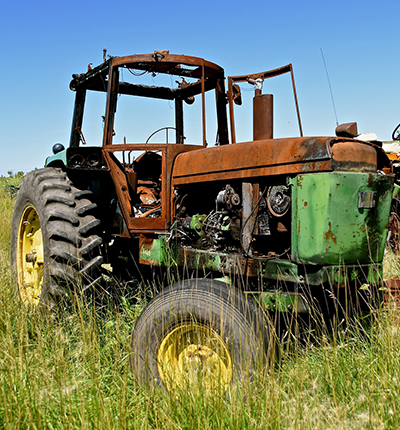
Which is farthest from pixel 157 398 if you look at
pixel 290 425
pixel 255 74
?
pixel 255 74

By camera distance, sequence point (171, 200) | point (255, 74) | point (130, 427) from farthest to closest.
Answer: point (255, 74) < point (171, 200) < point (130, 427)

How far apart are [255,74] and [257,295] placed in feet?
6.58

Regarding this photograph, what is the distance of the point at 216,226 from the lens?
336 cm

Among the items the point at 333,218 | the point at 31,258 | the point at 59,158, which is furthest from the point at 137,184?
the point at 333,218

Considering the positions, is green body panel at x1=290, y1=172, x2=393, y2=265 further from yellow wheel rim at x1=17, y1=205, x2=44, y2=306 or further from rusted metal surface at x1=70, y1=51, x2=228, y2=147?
yellow wheel rim at x1=17, y1=205, x2=44, y2=306

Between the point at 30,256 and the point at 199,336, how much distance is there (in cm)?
221

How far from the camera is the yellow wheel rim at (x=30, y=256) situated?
4.27m

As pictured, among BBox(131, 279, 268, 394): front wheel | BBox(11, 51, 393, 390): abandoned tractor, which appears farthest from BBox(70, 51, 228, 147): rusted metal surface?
BBox(131, 279, 268, 394): front wheel

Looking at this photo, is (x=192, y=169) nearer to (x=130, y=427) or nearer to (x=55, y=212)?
(x=55, y=212)

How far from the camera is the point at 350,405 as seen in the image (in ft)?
7.50

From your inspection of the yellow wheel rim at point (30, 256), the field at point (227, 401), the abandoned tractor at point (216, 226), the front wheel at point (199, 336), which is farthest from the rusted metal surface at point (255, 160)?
the yellow wheel rim at point (30, 256)

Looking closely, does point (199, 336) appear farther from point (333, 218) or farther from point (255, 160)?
point (255, 160)

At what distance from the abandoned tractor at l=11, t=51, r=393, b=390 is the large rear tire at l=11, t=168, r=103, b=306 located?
0.01 meters

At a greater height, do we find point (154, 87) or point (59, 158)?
point (154, 87)
